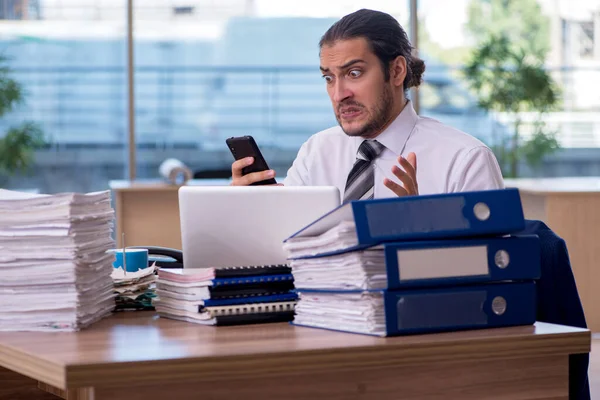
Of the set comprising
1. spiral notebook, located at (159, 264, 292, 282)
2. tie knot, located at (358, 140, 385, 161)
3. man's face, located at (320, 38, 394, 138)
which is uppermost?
man's face, located at (320, 38, 394, 138)

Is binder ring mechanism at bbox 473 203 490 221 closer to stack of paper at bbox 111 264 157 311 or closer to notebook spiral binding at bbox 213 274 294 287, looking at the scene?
notebook spiral binding at bbox 213 274 294 287

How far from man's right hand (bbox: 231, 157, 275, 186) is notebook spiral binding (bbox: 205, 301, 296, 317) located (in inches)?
24.0

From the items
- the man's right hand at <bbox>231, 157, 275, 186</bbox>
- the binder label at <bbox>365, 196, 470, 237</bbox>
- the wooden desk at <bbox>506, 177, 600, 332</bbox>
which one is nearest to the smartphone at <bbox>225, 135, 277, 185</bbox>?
the man's right hand at <bbox>231, 157, 275, 186</bbox>

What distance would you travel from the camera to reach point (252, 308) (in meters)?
1.81

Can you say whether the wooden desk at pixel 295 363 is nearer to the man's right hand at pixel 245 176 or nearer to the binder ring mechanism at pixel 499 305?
the binder ring mechanism at pixel 499 305

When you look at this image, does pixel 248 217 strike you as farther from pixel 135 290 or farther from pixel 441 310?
pixel 441 310

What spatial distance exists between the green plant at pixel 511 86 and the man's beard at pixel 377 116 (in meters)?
4.92

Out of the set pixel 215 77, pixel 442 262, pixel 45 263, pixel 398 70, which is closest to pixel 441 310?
pixel 442 262

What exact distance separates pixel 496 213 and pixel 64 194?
2.43ft

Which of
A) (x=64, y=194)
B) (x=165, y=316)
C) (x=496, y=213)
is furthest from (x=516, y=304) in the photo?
(x=64, y=194)

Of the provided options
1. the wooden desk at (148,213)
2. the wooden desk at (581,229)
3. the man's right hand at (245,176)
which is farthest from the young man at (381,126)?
the wooden desk at (148,213)

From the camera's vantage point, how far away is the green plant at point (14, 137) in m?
7.34

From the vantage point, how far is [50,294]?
5.78ft

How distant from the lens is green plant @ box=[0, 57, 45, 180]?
7.34 m
